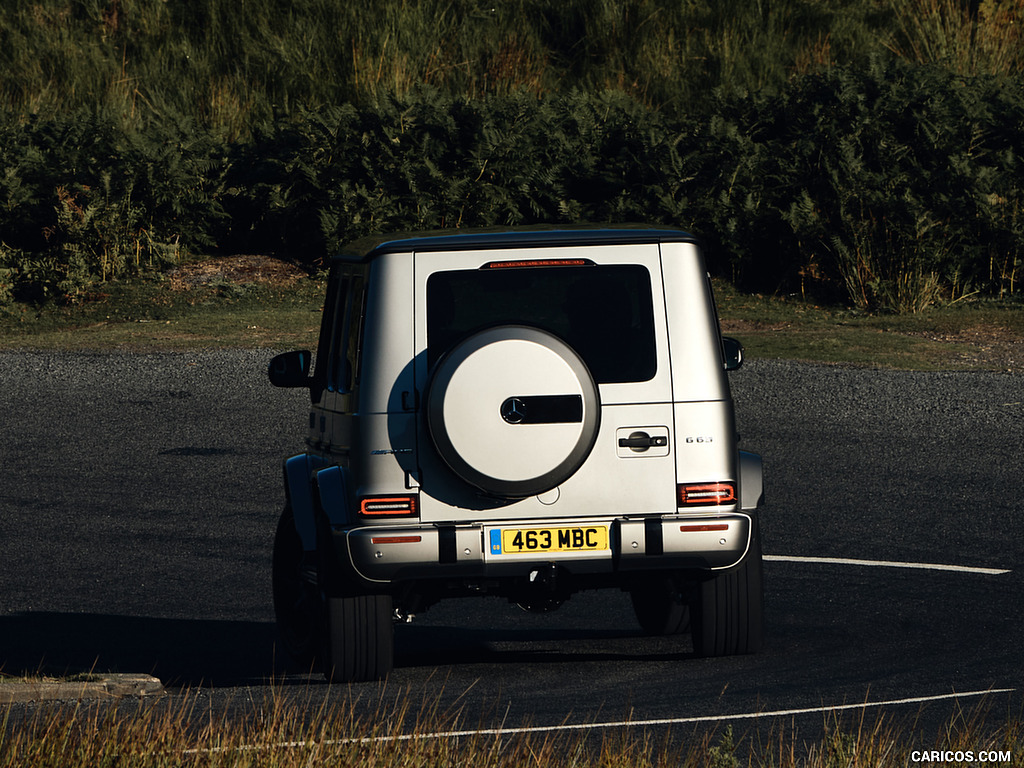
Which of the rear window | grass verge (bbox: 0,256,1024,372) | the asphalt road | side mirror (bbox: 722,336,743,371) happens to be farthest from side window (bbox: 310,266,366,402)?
grass verge (bbox: 0,256,1024,372)

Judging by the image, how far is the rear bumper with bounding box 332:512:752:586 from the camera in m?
6.39

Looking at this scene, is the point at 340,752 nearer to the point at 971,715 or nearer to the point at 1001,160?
the point at 971,715

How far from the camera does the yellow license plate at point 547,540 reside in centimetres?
644

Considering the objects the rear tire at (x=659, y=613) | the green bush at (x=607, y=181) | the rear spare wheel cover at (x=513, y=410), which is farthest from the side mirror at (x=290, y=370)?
the green bush at (x=607, y=181)

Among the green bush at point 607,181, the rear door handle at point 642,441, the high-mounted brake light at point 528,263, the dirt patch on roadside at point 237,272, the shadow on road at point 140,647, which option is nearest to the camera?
the rear door handle at point 642,441

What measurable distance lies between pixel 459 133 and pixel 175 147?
461 centimetres

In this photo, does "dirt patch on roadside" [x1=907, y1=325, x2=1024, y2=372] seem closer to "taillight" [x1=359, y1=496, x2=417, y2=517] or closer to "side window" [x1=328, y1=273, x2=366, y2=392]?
"side window" [x1=328, y1=273, x2=366, y2=392]

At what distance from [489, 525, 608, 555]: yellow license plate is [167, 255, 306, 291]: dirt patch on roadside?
17.1 meters

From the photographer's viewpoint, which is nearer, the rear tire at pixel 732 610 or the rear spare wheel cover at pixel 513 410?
the rear spare wheel cover at pixel 513 410

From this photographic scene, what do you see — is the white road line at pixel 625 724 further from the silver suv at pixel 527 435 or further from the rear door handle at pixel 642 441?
the rear door handle at pixel 642 441

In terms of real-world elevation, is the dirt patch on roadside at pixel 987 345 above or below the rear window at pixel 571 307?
below

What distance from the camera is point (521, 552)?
21.1 feet

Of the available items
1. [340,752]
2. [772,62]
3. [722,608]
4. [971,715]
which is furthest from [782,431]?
[772,62]

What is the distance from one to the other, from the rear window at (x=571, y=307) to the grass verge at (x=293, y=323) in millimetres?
11412
